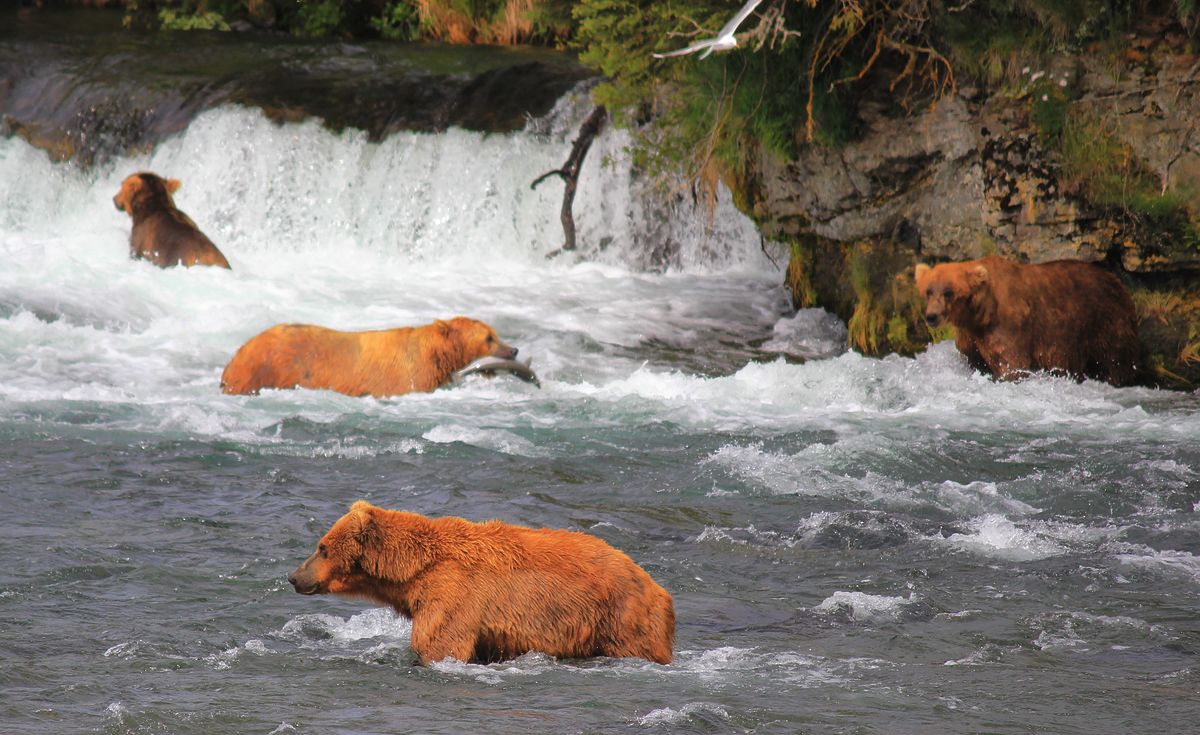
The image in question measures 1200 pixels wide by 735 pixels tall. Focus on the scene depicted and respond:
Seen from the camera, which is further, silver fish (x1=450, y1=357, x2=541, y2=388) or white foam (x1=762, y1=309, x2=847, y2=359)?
white foam (x1=762, y1=309, x2=847, y2=359)

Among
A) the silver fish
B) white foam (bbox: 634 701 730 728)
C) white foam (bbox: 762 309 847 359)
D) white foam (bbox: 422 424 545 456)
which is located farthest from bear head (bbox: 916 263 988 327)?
white foam (bbox: 634 701 730 728)

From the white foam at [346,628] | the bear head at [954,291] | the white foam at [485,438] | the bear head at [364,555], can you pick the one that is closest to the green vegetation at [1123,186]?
the bear head at [954,291]

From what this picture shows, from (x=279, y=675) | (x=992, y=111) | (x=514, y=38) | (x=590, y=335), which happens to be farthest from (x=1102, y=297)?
(x=514, y=38)

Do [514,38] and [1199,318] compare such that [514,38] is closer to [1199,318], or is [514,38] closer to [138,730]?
[1199,318]

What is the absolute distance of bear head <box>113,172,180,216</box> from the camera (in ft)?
48.1

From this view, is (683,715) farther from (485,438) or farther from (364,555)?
(485,438)

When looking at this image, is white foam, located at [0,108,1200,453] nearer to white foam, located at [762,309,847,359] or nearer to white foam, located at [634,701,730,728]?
white foam, located at [762,309,847,359]

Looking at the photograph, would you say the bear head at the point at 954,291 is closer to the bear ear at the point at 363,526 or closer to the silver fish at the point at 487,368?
the silver fish at the point at 487,368

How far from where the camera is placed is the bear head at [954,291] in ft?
35.1

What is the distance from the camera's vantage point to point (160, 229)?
14.5 metres

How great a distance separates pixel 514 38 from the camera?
21031 millimetres

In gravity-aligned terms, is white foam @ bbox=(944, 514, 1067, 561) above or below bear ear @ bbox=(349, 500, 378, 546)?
below

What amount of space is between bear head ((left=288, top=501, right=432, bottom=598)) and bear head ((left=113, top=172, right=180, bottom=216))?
1008 centimetres

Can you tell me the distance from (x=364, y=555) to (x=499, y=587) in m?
0.54
